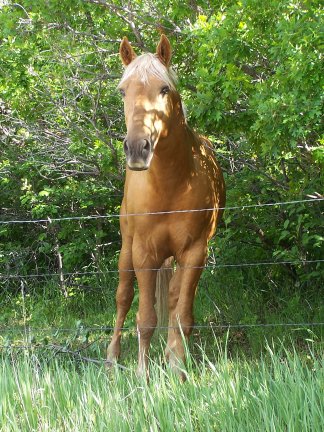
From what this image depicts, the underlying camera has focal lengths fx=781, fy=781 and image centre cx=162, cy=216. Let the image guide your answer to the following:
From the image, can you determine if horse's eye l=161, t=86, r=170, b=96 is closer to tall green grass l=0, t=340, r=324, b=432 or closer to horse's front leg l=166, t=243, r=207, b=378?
horse's front leg l=166, t=243, r=207, b=378

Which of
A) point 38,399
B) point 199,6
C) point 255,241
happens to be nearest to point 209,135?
point 255,241

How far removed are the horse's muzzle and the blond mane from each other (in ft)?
1.86

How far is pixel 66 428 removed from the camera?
12.6 feet

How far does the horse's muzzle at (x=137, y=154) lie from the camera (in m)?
4.69

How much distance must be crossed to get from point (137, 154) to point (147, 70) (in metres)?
0.75

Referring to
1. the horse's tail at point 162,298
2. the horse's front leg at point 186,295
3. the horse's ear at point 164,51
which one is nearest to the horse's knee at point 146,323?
the horse's front leg at point 186,295

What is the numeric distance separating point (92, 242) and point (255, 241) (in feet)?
6.94

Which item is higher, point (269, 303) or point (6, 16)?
point (6, 16)

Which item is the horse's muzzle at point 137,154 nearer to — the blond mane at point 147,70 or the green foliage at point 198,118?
the blond mane at point 147,70

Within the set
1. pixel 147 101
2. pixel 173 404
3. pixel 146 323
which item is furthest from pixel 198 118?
pixel 173 404

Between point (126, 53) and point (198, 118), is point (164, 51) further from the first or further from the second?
point (198, 118)

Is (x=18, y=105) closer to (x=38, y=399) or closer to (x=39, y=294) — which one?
(x=39, y=294)

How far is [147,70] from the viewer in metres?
5.16

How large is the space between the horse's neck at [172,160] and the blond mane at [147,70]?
0.39m
